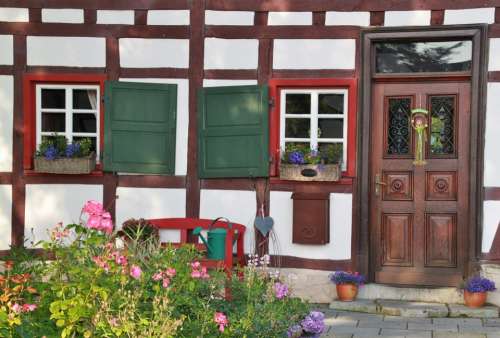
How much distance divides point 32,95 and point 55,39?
0.63 meters

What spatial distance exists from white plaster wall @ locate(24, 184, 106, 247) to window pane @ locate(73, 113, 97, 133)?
1.91 feet

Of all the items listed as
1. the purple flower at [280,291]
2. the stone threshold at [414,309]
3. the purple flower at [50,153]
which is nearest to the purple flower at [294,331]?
the purple flower at [280,291]

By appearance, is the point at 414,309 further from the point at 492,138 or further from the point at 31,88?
the point at 31,88

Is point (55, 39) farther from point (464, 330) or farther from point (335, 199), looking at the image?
point (464, 330)

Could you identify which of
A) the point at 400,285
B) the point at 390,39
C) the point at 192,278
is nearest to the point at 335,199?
the point at 400,285

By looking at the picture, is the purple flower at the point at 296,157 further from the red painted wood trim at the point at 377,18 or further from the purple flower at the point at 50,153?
the purple flower at the point at 50,153

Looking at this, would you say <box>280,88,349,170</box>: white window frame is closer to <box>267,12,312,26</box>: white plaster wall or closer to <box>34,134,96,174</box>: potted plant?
<box>267,12,312,26</box>: white plaster wall

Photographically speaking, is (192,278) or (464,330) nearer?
(192,278)

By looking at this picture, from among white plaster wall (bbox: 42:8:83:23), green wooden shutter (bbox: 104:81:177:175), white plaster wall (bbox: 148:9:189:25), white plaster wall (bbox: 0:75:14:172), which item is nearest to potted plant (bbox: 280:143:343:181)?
green wooden shutter (bbox: 104:81:177:175)

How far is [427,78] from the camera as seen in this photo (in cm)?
761

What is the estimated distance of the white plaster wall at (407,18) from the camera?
7448 mm

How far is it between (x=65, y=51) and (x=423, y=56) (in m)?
3.63

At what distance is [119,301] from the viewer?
3975mm

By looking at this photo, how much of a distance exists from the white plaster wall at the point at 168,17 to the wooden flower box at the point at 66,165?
1.54 m
